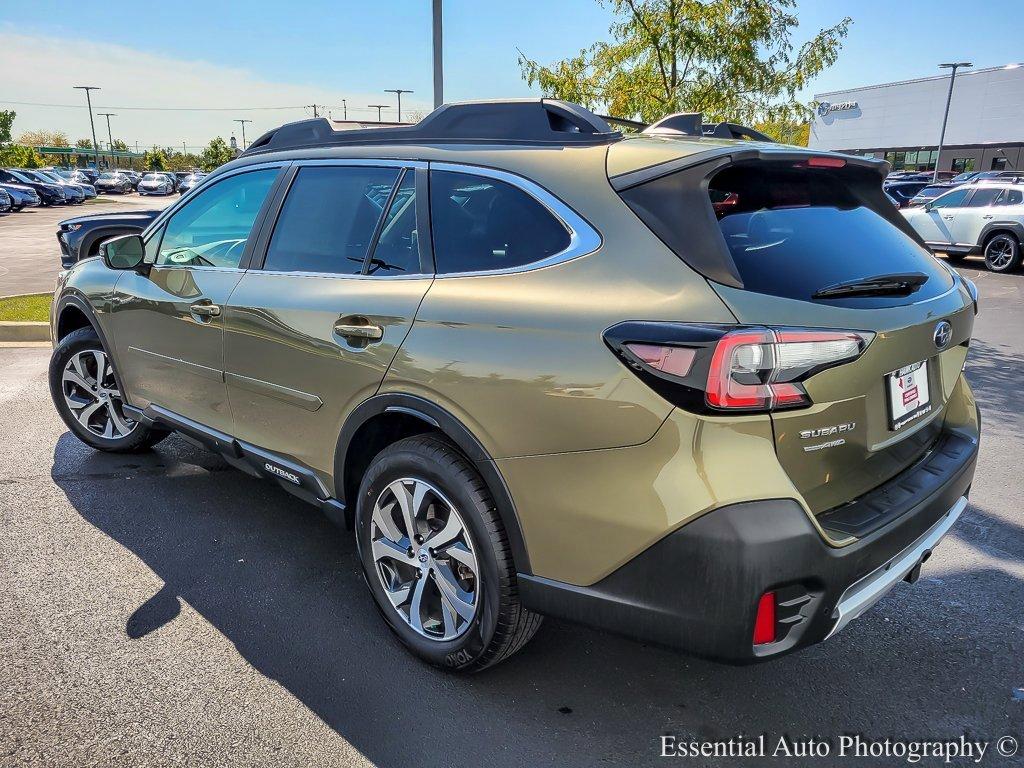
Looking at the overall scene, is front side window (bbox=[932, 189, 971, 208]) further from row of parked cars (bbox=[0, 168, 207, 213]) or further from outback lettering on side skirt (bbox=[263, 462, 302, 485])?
row of parked cars (bbox=[0, 168, 207, 213])

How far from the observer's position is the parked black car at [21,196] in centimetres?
3362

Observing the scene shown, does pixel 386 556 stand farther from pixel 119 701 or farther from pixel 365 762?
pixel 119 701

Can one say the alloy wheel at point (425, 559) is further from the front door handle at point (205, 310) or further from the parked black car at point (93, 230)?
the parked black car at point (93, 230)

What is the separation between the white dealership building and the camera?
53.2m

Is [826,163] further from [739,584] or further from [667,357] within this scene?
[739,584]

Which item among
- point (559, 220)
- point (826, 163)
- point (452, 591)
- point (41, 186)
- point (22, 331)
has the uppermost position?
point (826, 163)

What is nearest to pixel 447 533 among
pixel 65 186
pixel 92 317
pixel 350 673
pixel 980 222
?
pixel 350 673

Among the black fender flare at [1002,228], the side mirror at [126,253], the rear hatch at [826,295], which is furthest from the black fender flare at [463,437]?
the black fender flare at [1002,228]

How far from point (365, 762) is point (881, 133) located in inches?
2821

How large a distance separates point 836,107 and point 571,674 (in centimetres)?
7400

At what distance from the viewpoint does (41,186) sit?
38.1 metres

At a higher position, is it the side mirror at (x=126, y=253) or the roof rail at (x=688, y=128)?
the roof rail at (x=688, y=128)

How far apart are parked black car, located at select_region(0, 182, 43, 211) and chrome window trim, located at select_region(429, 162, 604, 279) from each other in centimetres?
3750

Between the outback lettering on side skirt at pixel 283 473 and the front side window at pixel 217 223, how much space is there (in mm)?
927
